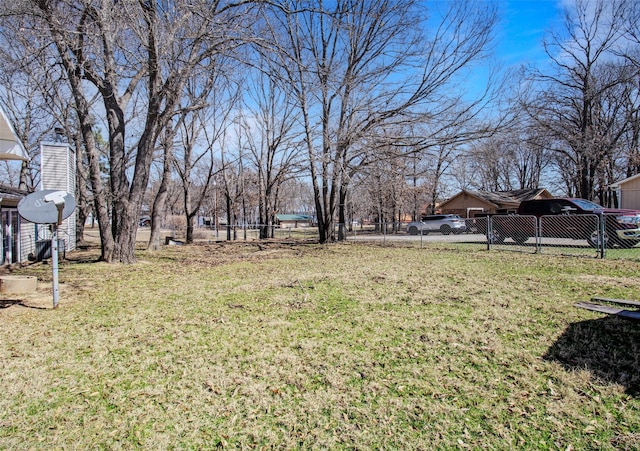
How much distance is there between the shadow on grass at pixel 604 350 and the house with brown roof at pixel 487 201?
1177 inches

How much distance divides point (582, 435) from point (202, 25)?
943cm

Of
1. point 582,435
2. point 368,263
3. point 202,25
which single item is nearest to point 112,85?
point 202,25

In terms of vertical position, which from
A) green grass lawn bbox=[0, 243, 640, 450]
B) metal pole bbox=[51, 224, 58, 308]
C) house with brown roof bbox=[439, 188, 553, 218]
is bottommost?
green grass lawn bbox=[0, 243, 640, 450]

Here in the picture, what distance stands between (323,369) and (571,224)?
12.5m

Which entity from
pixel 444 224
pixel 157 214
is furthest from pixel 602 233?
pixel 157 214

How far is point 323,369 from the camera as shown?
10.4ft

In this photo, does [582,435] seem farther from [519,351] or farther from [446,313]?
[446,313]

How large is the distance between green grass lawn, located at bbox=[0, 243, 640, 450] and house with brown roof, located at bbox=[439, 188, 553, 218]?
91.9 ft

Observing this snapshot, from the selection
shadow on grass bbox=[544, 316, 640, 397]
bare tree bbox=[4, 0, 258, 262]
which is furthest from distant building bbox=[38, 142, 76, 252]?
shadow on grass bbox=[544, 316, 640, 397]

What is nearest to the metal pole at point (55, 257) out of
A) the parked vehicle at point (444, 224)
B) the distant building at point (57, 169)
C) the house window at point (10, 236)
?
the house window at point (10, 236)

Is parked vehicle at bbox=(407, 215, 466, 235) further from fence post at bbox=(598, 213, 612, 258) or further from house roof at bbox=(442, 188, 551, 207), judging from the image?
fence post at bbox=(598, 213, 612, 258)

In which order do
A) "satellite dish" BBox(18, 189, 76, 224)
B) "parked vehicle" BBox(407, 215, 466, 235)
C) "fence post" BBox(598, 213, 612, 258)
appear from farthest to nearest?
"parked vehicle" BBox(407, 215, 466, 235) → "fence post" BBox(598, 213, 612, 258) → "satellite dish" BBox(18, 189, 76, 224)

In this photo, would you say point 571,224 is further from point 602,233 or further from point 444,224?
point 444,224

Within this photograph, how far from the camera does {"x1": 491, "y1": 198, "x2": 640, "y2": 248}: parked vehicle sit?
409 inches
